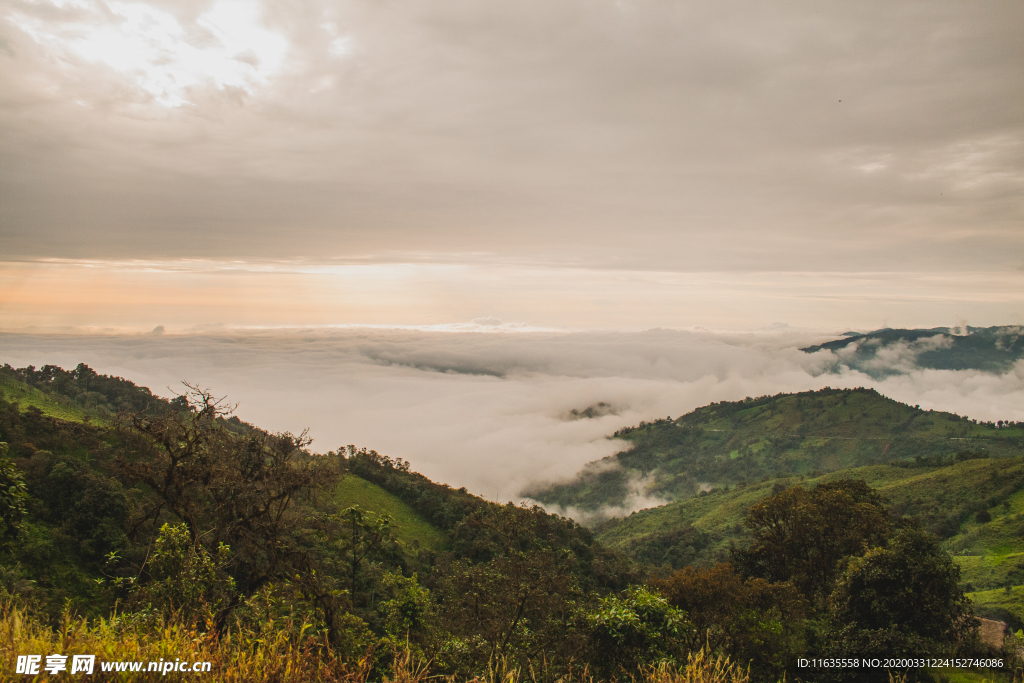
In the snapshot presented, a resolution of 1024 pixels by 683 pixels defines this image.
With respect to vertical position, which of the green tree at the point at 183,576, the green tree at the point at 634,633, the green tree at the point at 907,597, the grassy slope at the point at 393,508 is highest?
the green tree at the point at 183,576

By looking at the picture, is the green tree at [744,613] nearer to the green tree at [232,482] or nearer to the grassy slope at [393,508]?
the green tree at [232,482]

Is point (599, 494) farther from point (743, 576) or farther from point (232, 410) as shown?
point (232, 410)

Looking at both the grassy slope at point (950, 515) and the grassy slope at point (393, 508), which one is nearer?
the grassy slope at point (393, 508)

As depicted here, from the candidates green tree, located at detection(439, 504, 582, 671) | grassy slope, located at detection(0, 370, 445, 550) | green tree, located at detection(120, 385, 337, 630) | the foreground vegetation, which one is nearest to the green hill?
grassy slope, located at detection(0, 370, 445, 550)

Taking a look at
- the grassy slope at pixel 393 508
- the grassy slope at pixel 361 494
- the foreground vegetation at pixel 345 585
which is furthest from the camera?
the grassy slope at pixel 393 508

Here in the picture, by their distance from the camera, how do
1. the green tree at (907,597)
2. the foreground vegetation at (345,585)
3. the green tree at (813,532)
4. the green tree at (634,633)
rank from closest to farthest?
the foreground vegetation at (345,585) → the green tree at (634,633) → the green tree at (907,597) → the green tree at (813,532)

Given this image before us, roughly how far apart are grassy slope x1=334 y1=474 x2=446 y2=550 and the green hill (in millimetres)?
122234

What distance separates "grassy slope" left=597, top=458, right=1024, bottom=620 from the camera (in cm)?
5112

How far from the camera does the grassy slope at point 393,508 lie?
50188mm

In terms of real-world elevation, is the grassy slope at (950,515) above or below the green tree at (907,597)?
below

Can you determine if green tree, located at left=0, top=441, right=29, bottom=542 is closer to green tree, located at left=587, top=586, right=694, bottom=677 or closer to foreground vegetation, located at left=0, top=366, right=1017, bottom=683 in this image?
foreground vegetation, located at left=0, top=366, right=1017, bottom=683

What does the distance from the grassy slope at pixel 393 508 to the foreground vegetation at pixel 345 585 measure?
45.5 ft

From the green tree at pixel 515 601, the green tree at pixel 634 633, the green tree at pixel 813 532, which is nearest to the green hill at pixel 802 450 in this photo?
the green tree at pixel 813 532

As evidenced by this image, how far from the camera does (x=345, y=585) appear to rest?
30.3 m
